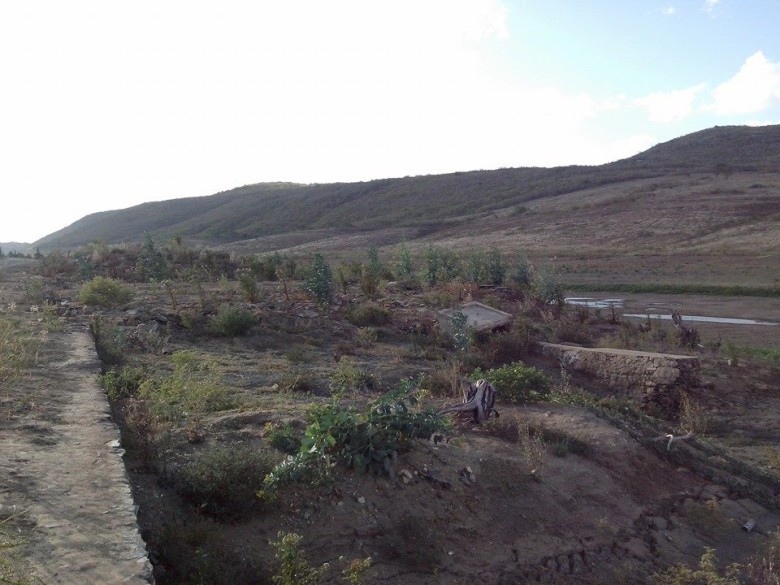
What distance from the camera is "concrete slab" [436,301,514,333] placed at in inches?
525

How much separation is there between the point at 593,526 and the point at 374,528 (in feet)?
6.87

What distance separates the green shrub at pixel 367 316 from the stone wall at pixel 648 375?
13.9 ft

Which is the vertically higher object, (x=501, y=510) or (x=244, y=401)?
(x=244, y=401)

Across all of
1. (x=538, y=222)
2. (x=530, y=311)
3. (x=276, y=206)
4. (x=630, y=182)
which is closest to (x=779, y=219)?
(x=538, y=222)

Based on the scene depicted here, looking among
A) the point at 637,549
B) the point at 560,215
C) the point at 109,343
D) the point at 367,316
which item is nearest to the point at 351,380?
the point at 109,343

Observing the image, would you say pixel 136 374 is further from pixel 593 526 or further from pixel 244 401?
pixel 593 526

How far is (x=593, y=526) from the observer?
236 inches

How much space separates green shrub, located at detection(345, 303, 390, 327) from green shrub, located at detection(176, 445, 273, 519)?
874cm

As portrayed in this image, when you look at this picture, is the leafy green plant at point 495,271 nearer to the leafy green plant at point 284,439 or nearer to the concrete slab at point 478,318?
the concrete slab at point 478,318

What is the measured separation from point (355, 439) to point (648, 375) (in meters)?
6.85

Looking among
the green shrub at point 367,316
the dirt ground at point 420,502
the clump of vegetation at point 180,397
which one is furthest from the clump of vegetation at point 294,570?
the green shrub at point 367,316

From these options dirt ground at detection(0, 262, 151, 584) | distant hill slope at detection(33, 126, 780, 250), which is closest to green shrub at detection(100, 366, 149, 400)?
dirt ground at detection(0, 262, 151, 584)

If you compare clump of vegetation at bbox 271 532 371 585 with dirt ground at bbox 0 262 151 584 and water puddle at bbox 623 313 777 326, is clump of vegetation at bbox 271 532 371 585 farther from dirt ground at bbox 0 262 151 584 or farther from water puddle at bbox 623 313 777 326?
water puddle at bbox 623 313 777 326

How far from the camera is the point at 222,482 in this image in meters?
4.85
